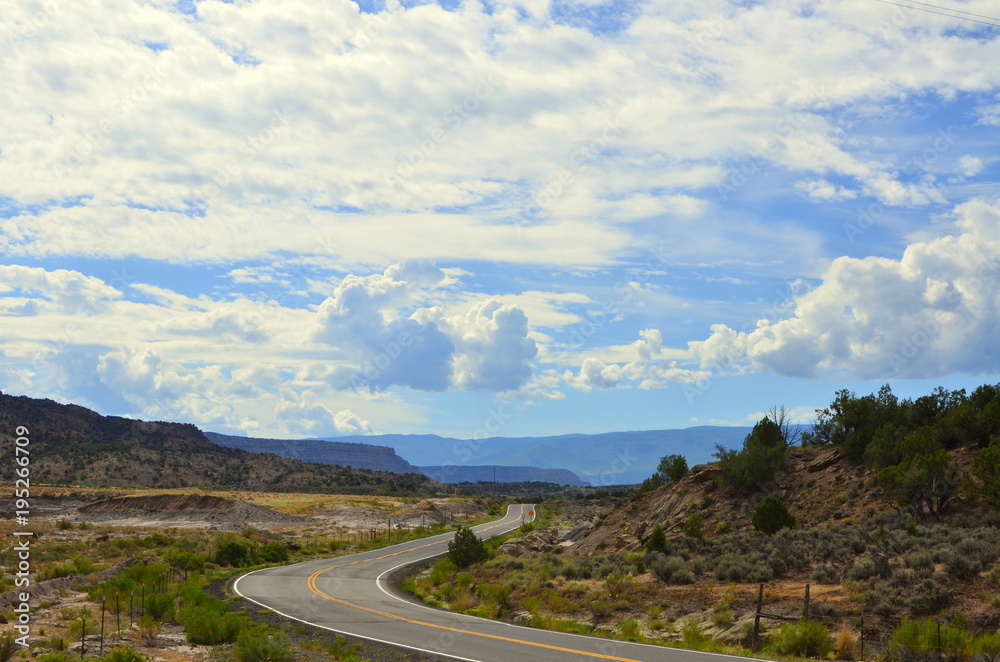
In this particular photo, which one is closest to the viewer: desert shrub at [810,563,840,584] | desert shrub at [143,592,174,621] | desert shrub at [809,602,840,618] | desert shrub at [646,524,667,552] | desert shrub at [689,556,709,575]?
desert shrub at [809,602,840,618]

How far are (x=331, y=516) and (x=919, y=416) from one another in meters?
61.9

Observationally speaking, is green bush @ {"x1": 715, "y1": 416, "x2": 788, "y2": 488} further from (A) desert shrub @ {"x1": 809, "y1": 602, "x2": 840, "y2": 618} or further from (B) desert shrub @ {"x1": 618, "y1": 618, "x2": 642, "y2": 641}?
(B) desert shrub @ {"x1": 618, "y1": 618, "x2": 642, "y2": 641}

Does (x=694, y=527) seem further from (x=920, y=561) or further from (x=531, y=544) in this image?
(x=920, y=561)

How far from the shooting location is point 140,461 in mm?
128000

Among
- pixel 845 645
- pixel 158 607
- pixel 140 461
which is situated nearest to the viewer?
pixel 845 645

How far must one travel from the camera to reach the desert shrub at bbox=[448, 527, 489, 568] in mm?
40031

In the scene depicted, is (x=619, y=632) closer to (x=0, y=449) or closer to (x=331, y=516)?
(x=331, y=516)

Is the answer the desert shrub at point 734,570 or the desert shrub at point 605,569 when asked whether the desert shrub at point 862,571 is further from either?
the desert shrub at point 605,569

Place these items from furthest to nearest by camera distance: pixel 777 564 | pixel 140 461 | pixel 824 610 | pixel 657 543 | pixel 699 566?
pixel 140 461, pixel 657 543, pixel 699 566, pixel 777 564, pixel 824 610

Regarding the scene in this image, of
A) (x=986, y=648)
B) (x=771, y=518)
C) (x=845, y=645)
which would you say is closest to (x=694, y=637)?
(x=845, y=645)

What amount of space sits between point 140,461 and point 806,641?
129 metres

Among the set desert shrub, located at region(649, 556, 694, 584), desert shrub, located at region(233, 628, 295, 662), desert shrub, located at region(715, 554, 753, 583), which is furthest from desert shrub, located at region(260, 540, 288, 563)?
desert shrub, located at region(233, 628, 295, 662)

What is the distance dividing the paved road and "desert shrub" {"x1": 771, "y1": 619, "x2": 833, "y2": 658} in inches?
94.4

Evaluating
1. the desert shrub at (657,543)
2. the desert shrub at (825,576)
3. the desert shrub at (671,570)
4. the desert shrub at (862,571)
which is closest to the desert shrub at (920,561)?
the desert shrub at (862,571)
